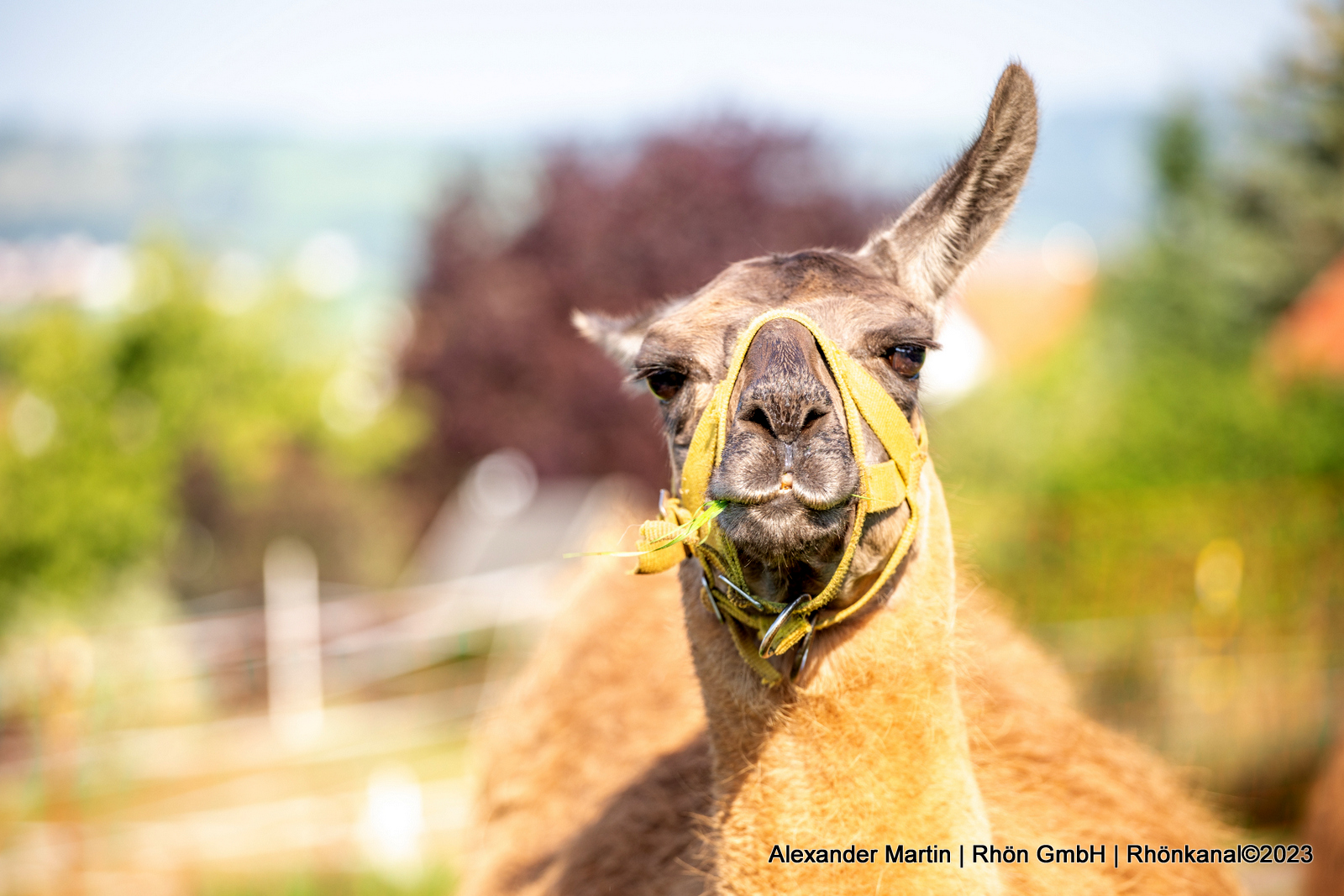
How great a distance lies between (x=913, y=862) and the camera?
2.24 metres

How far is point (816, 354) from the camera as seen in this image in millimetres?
2240

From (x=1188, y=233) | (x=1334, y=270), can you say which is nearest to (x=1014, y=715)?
(x=1334, y=270)

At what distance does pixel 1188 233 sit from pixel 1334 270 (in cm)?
470

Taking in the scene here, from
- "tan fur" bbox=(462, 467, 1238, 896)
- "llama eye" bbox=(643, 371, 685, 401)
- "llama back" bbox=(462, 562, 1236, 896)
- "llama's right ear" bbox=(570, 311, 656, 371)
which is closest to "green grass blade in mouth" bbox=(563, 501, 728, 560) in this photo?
"llama eye" bbox=(643, 371, 685, 401)

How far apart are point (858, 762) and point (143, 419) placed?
21864mm

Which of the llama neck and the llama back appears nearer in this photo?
the llama neck

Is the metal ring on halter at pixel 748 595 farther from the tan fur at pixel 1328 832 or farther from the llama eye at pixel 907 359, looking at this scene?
the tan fur at pixel 1328 832

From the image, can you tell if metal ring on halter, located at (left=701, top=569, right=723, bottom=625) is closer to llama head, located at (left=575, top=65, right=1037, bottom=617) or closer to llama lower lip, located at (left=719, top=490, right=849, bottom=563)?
llama head, located at (left=575, top=65, right=1037, bottom=617)

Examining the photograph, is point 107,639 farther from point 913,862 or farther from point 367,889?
point 913,862

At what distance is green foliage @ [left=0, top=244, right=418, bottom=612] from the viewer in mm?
16891

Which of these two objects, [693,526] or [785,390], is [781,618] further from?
[785,390]

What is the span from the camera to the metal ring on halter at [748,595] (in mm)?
2285

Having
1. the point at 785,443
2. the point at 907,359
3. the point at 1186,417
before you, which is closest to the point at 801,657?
the point at 785,443

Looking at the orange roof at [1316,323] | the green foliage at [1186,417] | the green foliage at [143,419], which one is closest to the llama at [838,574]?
the green foliage at [1186,417]
